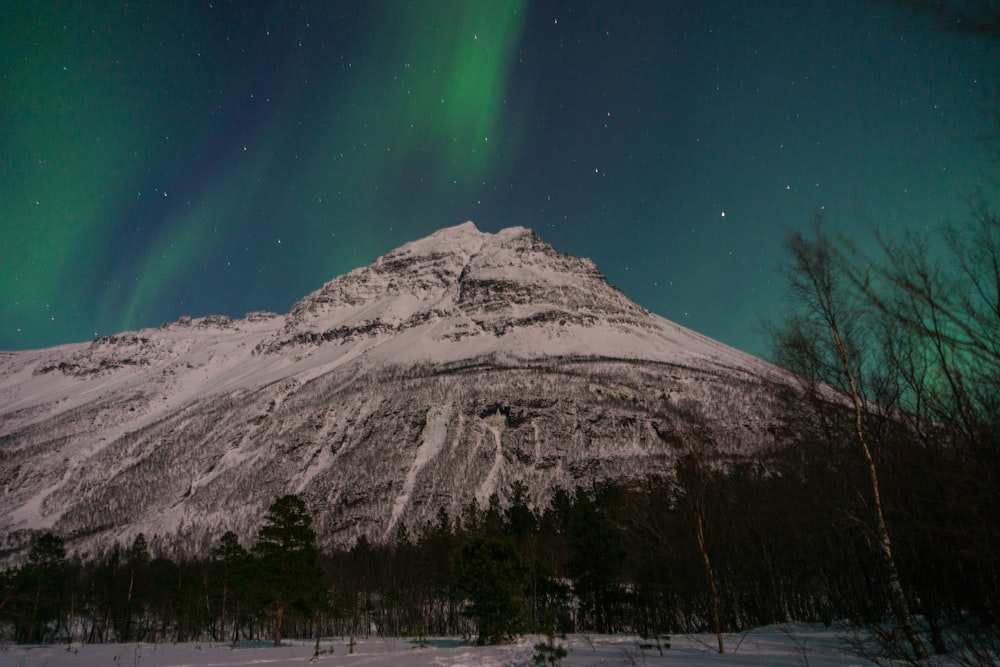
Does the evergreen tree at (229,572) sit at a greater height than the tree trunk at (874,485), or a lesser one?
lesser

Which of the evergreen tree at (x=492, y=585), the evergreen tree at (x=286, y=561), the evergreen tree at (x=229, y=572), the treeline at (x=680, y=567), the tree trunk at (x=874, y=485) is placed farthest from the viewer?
the evergreen tree at (x=229, y=572)

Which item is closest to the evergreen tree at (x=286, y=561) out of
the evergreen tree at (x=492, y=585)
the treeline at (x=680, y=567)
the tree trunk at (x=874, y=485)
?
the treeline at (x=680, y=567)

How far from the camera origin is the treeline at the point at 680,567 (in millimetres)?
12039

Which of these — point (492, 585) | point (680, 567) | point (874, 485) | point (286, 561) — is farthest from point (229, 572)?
point (874, 485)

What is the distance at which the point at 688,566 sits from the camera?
31.3 m

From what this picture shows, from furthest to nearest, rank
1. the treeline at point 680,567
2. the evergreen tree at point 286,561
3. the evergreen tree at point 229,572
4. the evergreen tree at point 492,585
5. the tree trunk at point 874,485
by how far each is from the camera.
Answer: the evergreen tree at point 229,572
the evergreen tree at point 286,561
the evergreen tree at point 492,585
the treeline at point 680,567
the tree trunk at point 874,485

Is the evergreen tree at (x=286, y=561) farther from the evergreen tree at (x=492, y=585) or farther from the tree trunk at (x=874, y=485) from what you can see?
the tree trunk at (x=874, y=485)

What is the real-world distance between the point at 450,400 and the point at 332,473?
48.7 metres

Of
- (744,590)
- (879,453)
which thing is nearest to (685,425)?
(879,453)

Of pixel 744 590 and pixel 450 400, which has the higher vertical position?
pixel 450 400

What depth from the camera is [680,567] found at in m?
32.1

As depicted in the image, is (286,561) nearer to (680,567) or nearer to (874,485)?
(680,567)

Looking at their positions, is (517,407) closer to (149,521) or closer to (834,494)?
(149,521)

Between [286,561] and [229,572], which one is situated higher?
[286,561]
